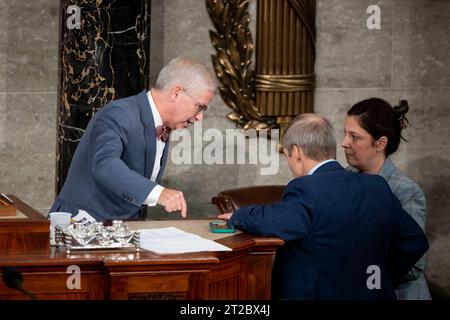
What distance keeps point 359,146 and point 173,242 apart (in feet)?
4.44

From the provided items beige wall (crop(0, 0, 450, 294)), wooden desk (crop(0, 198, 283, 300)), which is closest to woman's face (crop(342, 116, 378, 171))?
wooden desk (crop(0, 198, 283, 300))

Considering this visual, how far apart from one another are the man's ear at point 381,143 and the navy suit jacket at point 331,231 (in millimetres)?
692

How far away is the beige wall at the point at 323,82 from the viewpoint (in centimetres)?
730

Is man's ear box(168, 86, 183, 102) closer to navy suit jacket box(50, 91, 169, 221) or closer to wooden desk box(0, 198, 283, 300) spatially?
navy suit jacket box(50, 91, 169, 221)

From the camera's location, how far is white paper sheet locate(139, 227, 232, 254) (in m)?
3.90

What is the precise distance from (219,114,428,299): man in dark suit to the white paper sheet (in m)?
0.28

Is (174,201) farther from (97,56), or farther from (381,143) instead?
(97,56)

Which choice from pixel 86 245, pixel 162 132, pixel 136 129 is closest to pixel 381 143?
pixel 162 132

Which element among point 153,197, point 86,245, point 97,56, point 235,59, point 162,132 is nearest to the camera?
point 86,245

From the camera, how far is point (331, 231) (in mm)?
4070

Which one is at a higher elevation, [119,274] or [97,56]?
[97,56]

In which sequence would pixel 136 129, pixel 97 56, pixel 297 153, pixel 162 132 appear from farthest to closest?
1. pixel 97 56
2. pixel 162 132
3. pixel 136 129
4. pixel 297 153

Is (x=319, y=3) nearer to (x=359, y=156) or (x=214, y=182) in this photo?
(x=214, y=182)

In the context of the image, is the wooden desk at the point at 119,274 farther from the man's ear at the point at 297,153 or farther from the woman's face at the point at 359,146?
the woman's face at the point at 359,146
